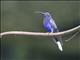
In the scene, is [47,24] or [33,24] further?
[33,24]

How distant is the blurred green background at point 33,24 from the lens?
130 inches

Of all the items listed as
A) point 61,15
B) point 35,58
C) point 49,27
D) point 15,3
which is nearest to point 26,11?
point 15,3

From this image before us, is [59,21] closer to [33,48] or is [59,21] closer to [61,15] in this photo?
[61,15]

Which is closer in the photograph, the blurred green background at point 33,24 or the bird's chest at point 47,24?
the bird's chest at point 47,24

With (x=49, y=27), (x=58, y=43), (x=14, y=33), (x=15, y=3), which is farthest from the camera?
(x=15, y=3)

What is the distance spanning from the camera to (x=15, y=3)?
3.49 meters

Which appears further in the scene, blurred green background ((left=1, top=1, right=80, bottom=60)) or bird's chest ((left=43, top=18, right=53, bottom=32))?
blurred green background ((left=1, top=1, right=80, bottom=60))

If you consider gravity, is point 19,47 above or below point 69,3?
below

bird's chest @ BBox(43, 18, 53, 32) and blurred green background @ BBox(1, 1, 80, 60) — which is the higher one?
bird's chest @ BBox(43, 18, 53, 32)

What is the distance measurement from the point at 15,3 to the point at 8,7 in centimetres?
10

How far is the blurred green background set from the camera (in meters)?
3.30

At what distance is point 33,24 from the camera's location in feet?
11.4

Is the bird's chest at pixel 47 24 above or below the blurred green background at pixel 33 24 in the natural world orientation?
above

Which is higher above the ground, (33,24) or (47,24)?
(47,24)
